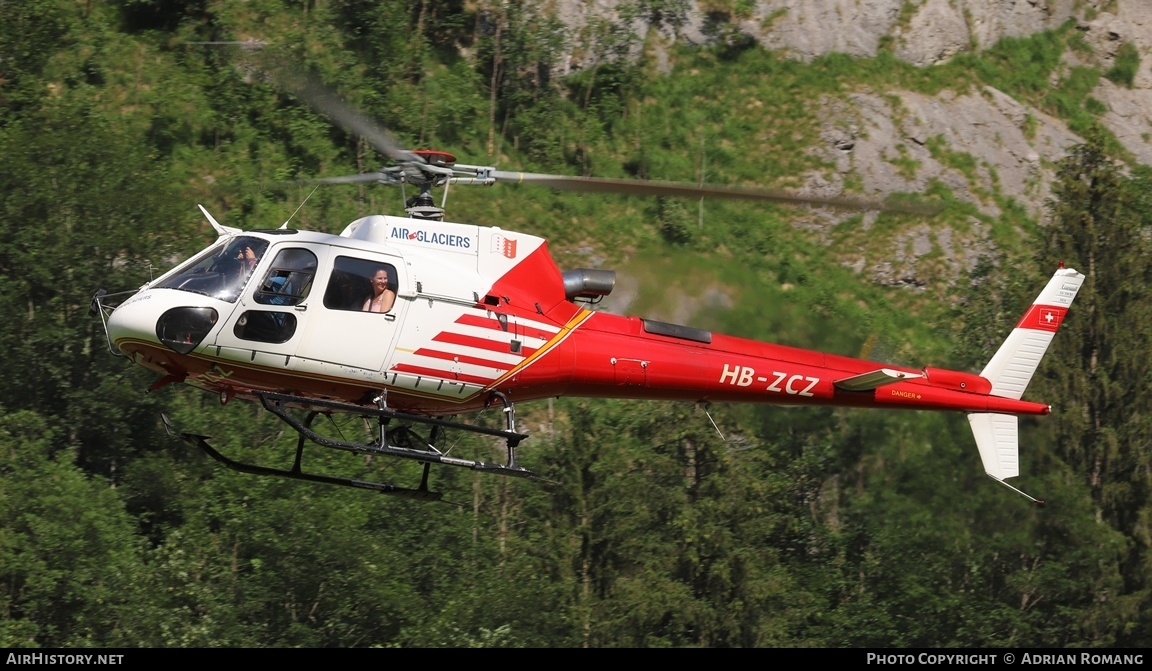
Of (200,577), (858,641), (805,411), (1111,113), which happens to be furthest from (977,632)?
(1111,113)

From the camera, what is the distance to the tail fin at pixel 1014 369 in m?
19.1

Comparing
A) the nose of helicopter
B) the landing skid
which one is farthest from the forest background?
the nose of helicopter

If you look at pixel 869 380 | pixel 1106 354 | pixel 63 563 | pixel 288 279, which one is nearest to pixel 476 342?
pixel 288 279

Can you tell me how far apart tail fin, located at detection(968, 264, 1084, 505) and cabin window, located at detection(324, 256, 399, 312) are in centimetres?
762

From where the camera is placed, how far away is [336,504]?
98.6ft

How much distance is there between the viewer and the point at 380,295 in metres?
15.5

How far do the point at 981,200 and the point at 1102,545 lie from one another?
34.3 ft

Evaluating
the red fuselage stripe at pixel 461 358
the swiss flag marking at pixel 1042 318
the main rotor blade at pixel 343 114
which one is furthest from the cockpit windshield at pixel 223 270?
the swiss flag marking at pixel 1042 318

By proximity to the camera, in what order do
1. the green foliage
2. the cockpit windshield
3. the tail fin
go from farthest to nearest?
the green foliage < the tail fin < the cockpit windshield

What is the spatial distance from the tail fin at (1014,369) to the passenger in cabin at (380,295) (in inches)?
299

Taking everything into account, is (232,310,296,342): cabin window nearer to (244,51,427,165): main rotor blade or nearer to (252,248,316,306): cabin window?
(252,248,316,306): cabin window

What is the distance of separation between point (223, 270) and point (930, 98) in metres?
32.4

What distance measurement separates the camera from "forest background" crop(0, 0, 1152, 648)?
96.8 ft

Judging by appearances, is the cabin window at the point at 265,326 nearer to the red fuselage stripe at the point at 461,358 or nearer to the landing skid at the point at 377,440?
the landing skid at the point at 377,440
